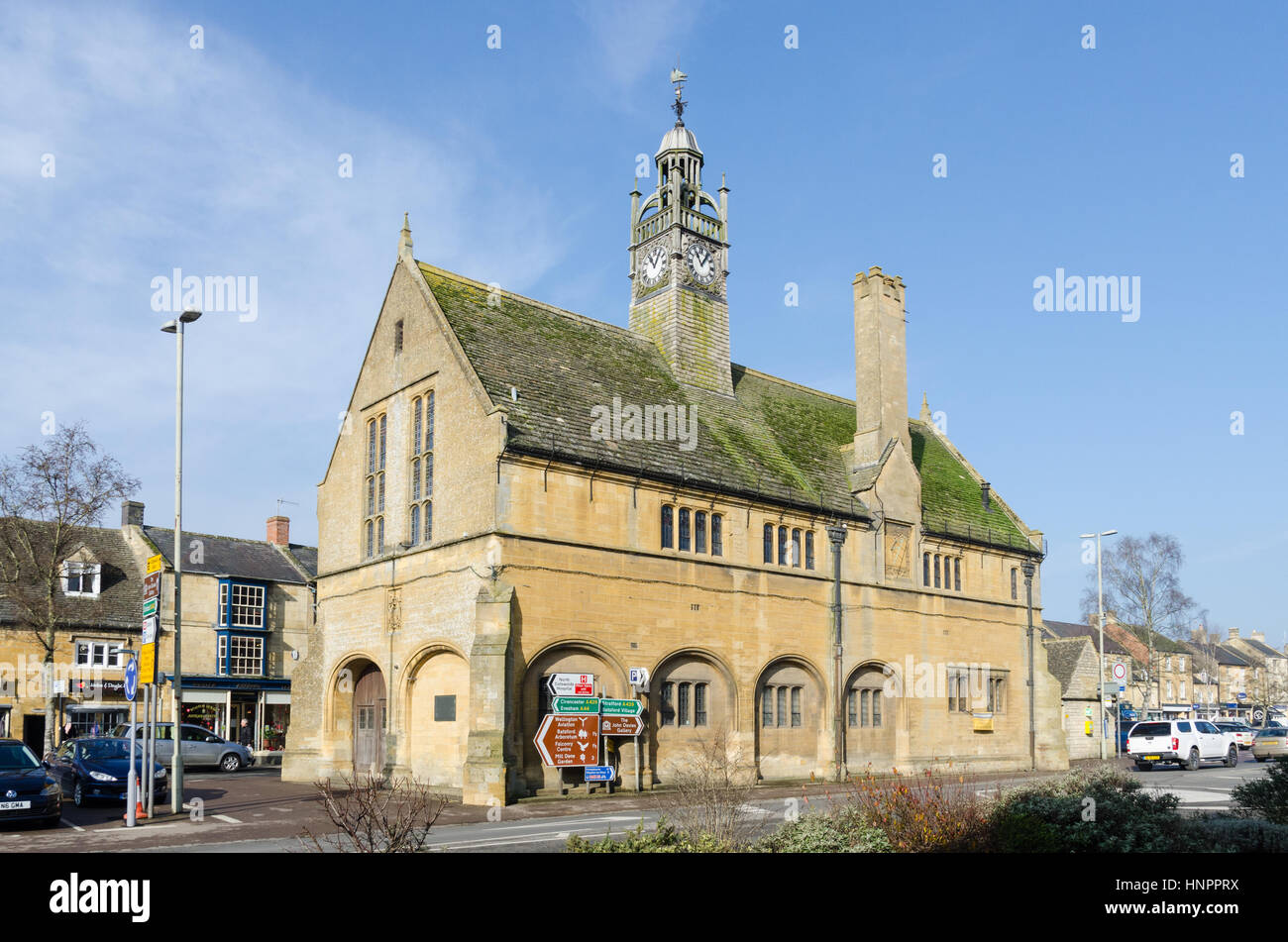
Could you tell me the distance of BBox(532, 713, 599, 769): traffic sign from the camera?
25609 millimetres

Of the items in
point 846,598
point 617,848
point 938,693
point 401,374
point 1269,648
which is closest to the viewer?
point 617,848

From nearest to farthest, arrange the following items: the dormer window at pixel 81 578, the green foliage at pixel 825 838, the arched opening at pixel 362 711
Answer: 1. the green foliage at pixel 825 838
2. the arched opening at pixel 362 711
3. the dormer window at pixel 81 578

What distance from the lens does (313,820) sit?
2108cm

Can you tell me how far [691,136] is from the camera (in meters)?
39.2

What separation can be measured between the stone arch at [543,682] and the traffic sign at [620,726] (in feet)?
2.66

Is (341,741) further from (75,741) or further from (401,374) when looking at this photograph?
(401,374)

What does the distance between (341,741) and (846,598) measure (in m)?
16.8

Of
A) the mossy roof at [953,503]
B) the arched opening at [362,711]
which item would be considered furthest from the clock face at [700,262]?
the arched opening at [362,711]

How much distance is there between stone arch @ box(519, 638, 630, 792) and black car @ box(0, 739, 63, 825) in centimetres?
1006

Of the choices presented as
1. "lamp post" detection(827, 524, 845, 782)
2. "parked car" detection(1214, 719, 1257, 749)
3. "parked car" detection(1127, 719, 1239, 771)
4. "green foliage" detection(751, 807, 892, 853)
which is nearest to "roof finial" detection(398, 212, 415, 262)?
"lamp post" detection(827, 524, 845, 782)

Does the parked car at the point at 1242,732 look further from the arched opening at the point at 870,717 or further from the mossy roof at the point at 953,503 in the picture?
the arched opening at the point at 870,717

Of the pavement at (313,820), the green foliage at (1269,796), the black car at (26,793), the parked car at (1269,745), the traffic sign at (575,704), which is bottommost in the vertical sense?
the parked car at (1269,745)

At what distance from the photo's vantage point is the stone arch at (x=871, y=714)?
113 feet
